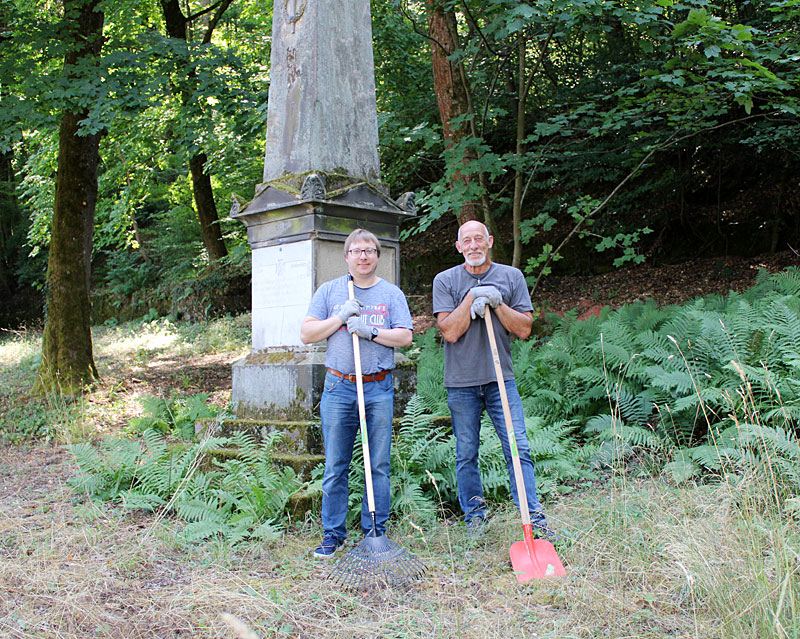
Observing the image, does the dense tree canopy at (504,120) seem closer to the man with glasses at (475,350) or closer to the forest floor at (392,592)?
the man with glasses at (475,350)

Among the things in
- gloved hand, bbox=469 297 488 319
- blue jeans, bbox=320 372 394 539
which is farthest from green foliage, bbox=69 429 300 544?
gloved hand, bbox=469 297 488 319

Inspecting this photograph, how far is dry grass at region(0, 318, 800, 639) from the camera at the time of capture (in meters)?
2.66

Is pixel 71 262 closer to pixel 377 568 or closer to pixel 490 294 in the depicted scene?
pixel 490 294

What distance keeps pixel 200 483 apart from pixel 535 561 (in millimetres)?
2481

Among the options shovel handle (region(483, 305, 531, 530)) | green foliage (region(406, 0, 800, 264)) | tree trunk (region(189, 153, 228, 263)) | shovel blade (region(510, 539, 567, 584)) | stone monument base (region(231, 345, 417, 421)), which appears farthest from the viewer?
tree trunk (region(189, 153, 228, 263))

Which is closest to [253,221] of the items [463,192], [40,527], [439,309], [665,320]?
[439,309]

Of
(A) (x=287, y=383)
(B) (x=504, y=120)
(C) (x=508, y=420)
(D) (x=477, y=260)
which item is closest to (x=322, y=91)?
(D) (x=477, y=260)

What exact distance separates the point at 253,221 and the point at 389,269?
1.18m

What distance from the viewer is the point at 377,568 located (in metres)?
3.22

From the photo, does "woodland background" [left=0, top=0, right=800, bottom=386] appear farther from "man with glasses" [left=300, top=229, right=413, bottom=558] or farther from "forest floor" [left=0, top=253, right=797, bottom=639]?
"forest floor" [left=0, top=253, right=797, bottom=639]

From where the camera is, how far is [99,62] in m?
8.35

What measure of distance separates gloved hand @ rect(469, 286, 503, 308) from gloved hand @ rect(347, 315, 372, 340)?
25.1 inches

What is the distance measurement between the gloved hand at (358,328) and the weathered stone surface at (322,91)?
1.87 m

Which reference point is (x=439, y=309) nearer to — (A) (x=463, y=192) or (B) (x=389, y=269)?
(B) (x=389, y=269)
